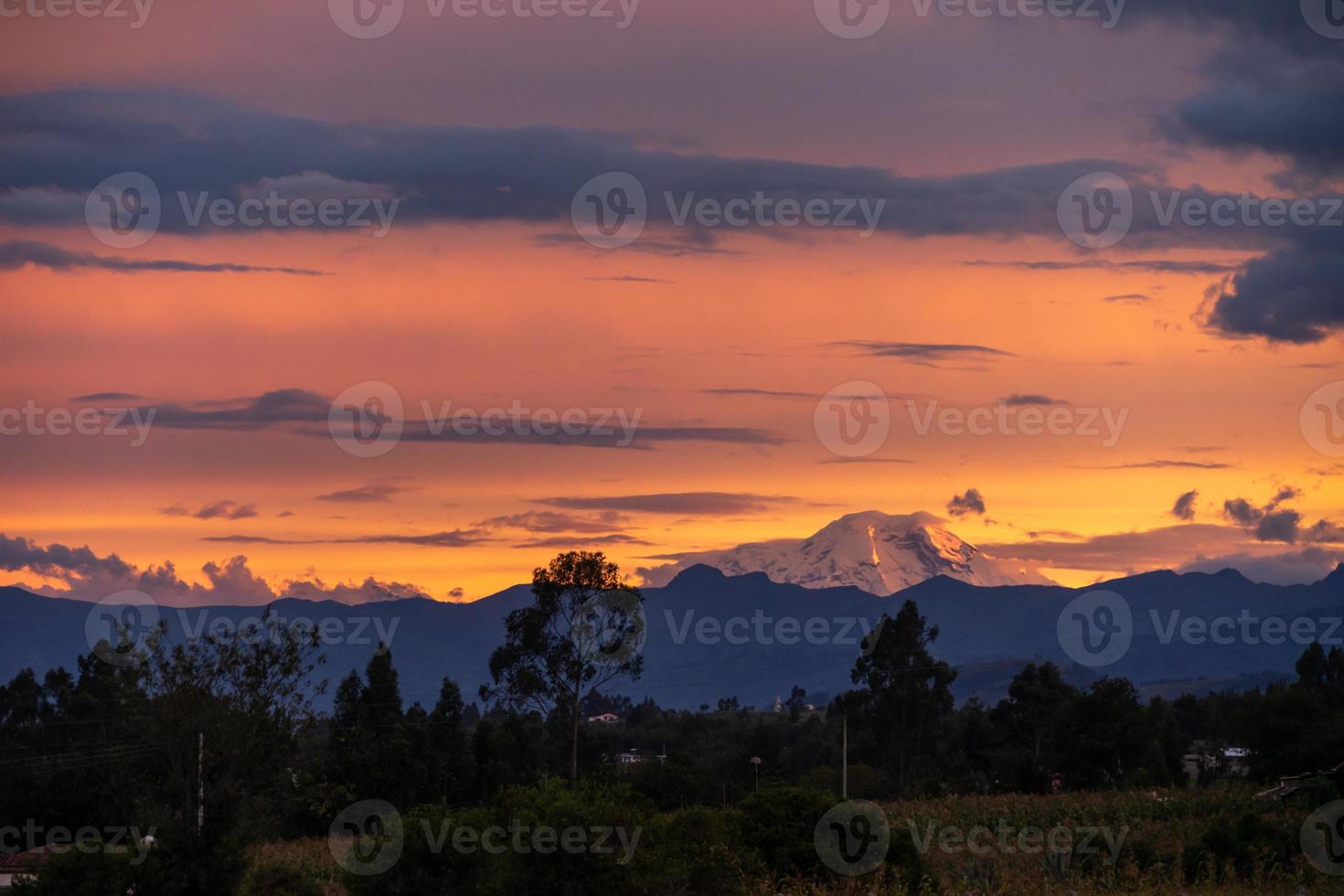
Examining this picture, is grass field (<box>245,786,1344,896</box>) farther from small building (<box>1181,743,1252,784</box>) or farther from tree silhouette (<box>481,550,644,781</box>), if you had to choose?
small building (<box>1181,743,1252,784</box>)

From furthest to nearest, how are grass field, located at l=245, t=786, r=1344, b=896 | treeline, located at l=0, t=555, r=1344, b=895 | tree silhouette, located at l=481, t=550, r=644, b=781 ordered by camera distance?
Answer: tree silhouette, located at l=481, t=550, r=644, b=781 → treeline, located at l=0, t=555, r=1344, b=895 → grass field, located at l=245, t=786, r=1344, b=896

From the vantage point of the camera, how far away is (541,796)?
64.2 ft

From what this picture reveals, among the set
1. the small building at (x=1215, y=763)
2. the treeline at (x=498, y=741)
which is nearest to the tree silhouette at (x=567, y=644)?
the treeline at (x=498, y=741)

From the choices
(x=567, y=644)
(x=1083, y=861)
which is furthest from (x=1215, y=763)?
(x=1083, y=861)

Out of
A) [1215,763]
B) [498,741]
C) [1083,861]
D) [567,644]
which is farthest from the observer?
[1215,763]

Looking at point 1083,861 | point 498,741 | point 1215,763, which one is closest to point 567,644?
point 498,741

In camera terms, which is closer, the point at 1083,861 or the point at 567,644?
the point at 1083,861

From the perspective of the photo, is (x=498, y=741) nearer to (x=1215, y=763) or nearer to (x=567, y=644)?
(x=567, y=644)

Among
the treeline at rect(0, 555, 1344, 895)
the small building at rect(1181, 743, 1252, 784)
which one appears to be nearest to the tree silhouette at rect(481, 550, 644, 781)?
the treeline at rect(0, 555, 1344, 895)

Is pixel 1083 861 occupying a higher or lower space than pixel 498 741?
higher

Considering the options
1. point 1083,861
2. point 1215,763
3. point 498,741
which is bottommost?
point 1215,763

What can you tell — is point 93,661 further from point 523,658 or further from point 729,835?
point 729,835

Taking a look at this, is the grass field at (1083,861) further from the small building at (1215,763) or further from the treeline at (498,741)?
the small building at (1215,763)

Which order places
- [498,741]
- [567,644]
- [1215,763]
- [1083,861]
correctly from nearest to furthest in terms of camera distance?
[1083,861] < [567,644] < [498,741] < [1215,763]
